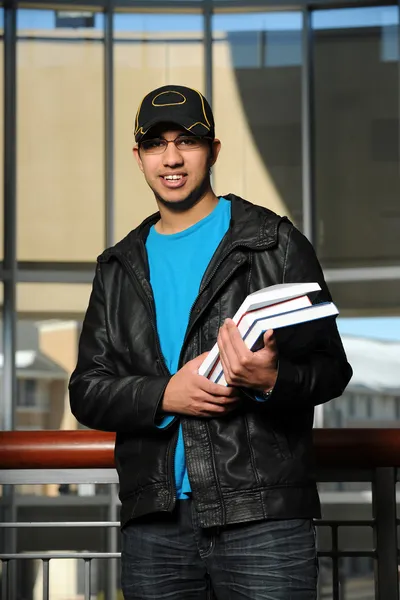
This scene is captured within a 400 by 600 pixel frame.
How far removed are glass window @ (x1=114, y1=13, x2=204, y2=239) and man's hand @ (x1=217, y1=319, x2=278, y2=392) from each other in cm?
1032

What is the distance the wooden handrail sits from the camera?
101 inches

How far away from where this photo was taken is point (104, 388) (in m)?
2.11

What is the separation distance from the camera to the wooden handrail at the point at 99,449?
8.38 ft

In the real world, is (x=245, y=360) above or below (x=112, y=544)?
above

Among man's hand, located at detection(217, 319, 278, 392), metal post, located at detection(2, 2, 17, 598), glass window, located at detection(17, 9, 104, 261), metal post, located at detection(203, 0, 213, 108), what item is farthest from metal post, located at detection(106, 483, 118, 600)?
man's hand, located at detection(217, 319, 278, 392)

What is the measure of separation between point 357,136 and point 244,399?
10.5 metres

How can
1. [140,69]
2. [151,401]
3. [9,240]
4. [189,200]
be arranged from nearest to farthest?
[151,401], [189,200], [9,240], [140,69]

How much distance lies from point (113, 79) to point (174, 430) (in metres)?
10.6

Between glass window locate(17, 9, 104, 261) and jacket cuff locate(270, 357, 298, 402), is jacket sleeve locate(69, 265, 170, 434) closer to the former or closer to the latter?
jacket cuff locate(270, 357, 298, 402)

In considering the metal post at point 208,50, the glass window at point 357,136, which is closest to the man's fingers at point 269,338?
the glass window at point 357,136

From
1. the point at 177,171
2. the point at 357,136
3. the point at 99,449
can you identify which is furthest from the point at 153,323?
the point at 357,136

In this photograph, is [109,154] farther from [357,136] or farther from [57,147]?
[357,136]

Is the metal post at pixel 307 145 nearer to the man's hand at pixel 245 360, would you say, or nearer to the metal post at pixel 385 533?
the metal post at pixel 385 533

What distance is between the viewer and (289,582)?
6.44 ft
